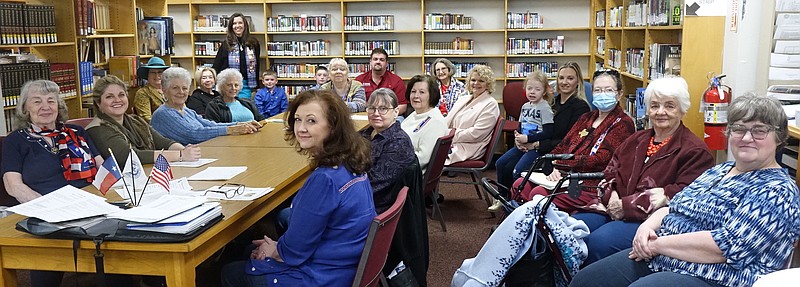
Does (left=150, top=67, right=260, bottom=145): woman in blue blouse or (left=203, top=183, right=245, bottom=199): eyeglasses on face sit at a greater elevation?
(left=150, top=67, right=260, bottom=145): woman in blue blouse

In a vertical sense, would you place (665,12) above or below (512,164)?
above

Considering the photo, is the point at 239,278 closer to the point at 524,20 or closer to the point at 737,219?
the point at 737,219

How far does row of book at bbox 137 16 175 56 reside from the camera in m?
7.64

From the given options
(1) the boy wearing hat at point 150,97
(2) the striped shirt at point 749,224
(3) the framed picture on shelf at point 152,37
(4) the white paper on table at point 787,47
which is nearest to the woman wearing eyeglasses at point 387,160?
(2) the striped shirt at point 749,224

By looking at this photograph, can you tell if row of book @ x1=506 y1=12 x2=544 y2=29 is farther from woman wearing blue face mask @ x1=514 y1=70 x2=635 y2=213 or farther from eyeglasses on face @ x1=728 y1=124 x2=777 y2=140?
eyeglasses on face @ x1=728 y1=124 x2=777 y2=140

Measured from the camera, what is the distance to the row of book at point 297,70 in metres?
8.93

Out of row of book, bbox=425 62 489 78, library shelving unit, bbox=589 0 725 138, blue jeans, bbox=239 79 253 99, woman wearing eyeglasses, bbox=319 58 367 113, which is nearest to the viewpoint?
library shelving unit, bbox=589 0 725 138

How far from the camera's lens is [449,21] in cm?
841

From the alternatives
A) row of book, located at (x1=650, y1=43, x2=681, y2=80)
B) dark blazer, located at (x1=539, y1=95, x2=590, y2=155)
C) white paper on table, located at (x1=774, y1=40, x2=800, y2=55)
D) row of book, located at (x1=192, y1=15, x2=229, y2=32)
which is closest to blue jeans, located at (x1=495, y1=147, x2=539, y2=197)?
dark blazer, located at (x1=539, y1=95, x2=590, y2=155)

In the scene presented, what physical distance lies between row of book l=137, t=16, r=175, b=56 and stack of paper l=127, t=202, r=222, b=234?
5.57 metres

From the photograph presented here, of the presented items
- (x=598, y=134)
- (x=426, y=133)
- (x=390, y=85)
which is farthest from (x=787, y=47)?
(x=390, y=85)

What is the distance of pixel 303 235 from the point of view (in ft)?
8.32

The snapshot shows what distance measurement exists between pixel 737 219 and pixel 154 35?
21.9ft

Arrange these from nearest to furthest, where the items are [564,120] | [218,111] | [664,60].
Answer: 1. [564,120]
2. [664,60]
3. [218,111]
